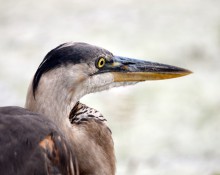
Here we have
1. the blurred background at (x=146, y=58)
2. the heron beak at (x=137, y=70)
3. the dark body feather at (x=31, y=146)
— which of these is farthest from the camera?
the blurred background at (x=146, y=58)

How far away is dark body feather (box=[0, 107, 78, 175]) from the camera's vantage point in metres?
3.48

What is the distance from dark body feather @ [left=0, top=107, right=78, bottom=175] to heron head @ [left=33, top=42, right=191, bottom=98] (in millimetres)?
188

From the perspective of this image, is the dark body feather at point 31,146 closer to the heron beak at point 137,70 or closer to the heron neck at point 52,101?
the heron neck at point 52,101

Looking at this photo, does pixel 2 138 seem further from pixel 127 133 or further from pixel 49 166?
pixel 127 133

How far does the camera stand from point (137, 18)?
26.6ft

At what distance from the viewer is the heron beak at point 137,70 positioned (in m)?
4.12

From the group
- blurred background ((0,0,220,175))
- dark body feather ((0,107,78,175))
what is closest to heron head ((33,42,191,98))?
dark body feather ((0,107,78,175))

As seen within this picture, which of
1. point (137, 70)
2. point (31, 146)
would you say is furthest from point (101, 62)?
point (31, 146)

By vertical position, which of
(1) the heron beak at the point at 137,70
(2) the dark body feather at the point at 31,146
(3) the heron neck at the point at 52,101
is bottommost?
(2) the dark body feather at the point at 31,146

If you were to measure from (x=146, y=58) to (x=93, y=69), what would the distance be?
3.35 metres

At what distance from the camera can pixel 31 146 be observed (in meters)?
3.56

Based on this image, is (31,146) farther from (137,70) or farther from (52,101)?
(137,70)

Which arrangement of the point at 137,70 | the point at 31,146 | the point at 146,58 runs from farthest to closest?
1. the point at 146,58
2. the point at 137,70
3. the point at 31,146

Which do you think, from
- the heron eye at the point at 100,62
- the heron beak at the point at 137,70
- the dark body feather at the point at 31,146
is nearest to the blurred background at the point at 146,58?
the heron beak at the point at 137,70
